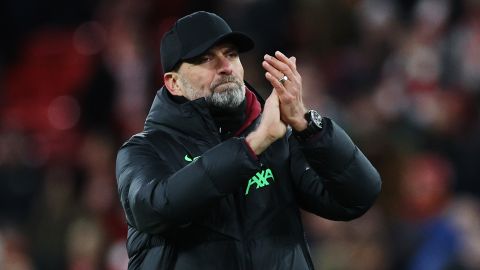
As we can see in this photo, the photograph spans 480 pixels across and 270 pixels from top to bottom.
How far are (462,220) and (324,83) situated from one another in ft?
8.49

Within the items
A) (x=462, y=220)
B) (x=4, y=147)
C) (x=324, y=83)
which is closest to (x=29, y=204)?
(x=4, y=147)

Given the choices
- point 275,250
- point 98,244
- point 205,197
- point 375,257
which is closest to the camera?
point 205,197

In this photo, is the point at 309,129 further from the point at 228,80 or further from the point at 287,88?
the point at 228,80

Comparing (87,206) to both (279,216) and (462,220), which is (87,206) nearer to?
(462,220)

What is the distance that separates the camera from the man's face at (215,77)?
14.7 ft

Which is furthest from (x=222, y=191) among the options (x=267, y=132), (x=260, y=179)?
(x=260, y=179)

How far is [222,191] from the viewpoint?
4.14 meters

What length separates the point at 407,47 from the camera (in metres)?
9.66

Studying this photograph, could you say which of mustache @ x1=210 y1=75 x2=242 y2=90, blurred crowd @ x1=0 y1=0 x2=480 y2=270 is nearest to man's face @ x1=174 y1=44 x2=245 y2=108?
mustache @ x1=210 y1=75 x2=242 y2=90

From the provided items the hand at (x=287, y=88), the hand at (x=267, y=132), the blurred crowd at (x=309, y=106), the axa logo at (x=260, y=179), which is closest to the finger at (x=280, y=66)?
the hand at (x=287, y=88)

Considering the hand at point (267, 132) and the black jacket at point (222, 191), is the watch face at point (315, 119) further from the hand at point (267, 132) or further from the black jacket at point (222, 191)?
the hand at point (267, 132)

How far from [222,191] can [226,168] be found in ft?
0.26

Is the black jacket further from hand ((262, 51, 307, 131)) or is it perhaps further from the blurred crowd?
the blurred crowd

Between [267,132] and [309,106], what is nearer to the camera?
[267,132]
